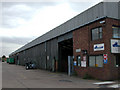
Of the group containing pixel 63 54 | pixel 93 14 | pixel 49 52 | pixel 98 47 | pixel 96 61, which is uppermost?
pixel 93 14

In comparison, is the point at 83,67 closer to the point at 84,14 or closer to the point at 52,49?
the point at 84,14

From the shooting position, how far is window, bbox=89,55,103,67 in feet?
54.6

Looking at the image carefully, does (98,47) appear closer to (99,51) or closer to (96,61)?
(99,51)

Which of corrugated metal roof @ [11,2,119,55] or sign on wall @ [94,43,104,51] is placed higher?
corrugated metal roof @ [11,2,119,55]

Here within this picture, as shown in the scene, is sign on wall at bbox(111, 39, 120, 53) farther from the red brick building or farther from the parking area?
the parking area

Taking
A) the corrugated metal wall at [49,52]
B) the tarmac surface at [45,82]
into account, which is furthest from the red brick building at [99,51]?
the corrugated metal wall at [49,52]

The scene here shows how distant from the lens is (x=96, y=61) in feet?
56.5

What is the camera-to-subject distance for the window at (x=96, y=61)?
54.6 feet

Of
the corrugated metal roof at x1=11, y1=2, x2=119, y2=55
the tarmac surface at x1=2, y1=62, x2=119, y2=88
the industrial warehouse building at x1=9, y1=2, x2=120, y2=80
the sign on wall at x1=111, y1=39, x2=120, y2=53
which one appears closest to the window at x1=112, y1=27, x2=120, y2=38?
the industrial warehouse building at x1=9, y1=2, x2=120, y2=80

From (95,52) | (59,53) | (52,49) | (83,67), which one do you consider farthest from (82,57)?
(52,49)

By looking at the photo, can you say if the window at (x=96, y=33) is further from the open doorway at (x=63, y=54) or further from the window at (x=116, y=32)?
the open doorway at (x=63, y=54)

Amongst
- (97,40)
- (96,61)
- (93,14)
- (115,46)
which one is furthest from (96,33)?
(96,61)

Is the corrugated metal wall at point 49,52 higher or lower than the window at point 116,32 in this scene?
lower

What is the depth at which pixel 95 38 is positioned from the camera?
696 inches
